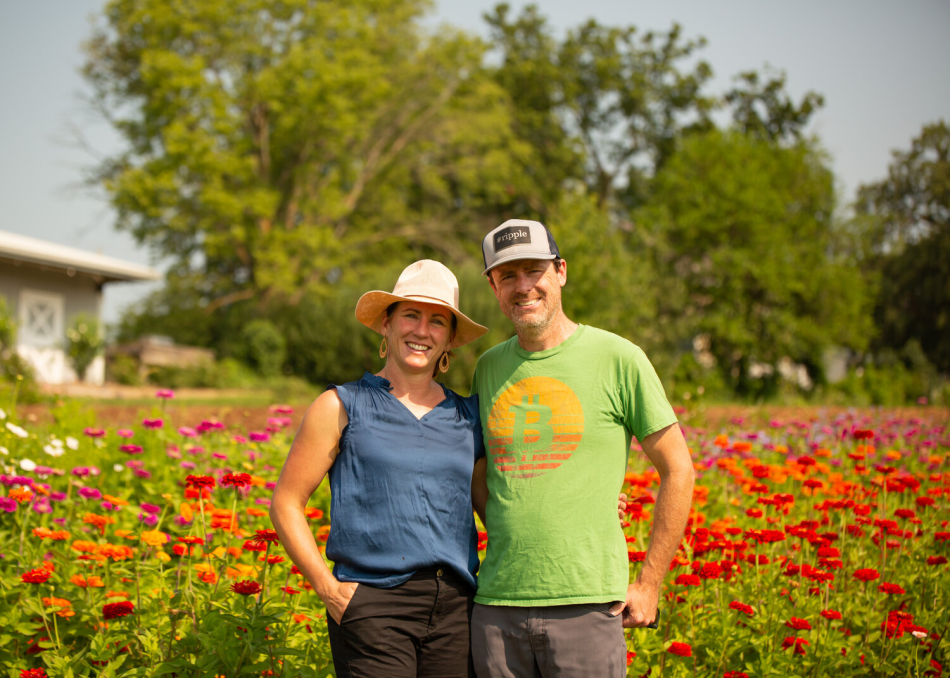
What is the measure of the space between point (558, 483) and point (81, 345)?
1848cm

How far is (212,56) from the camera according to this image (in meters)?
Answer: 24.2

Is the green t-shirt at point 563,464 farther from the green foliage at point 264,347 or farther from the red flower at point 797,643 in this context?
the green foliage at point 264,347

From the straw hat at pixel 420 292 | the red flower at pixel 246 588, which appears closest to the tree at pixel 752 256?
the straw hat at pixel 420 292

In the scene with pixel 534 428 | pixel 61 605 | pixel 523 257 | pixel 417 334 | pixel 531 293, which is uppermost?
pixel 523 257

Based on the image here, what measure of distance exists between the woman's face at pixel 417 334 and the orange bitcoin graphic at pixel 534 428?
277 mm

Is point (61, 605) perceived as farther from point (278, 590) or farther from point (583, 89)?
point (583, 89)

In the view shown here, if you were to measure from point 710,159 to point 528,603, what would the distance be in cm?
2492

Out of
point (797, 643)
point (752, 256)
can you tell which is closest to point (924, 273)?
point (752, 256)

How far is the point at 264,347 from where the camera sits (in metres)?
21.9

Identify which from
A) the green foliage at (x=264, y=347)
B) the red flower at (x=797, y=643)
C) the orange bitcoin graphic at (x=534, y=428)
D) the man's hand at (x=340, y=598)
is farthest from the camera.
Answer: the green foliage at (x=264, y=347)

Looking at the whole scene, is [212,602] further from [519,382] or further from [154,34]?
[154,34]

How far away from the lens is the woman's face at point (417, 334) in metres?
2.39

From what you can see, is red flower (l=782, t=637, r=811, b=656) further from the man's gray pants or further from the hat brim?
the hat brim

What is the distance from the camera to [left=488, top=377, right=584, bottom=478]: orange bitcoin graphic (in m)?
2.27
